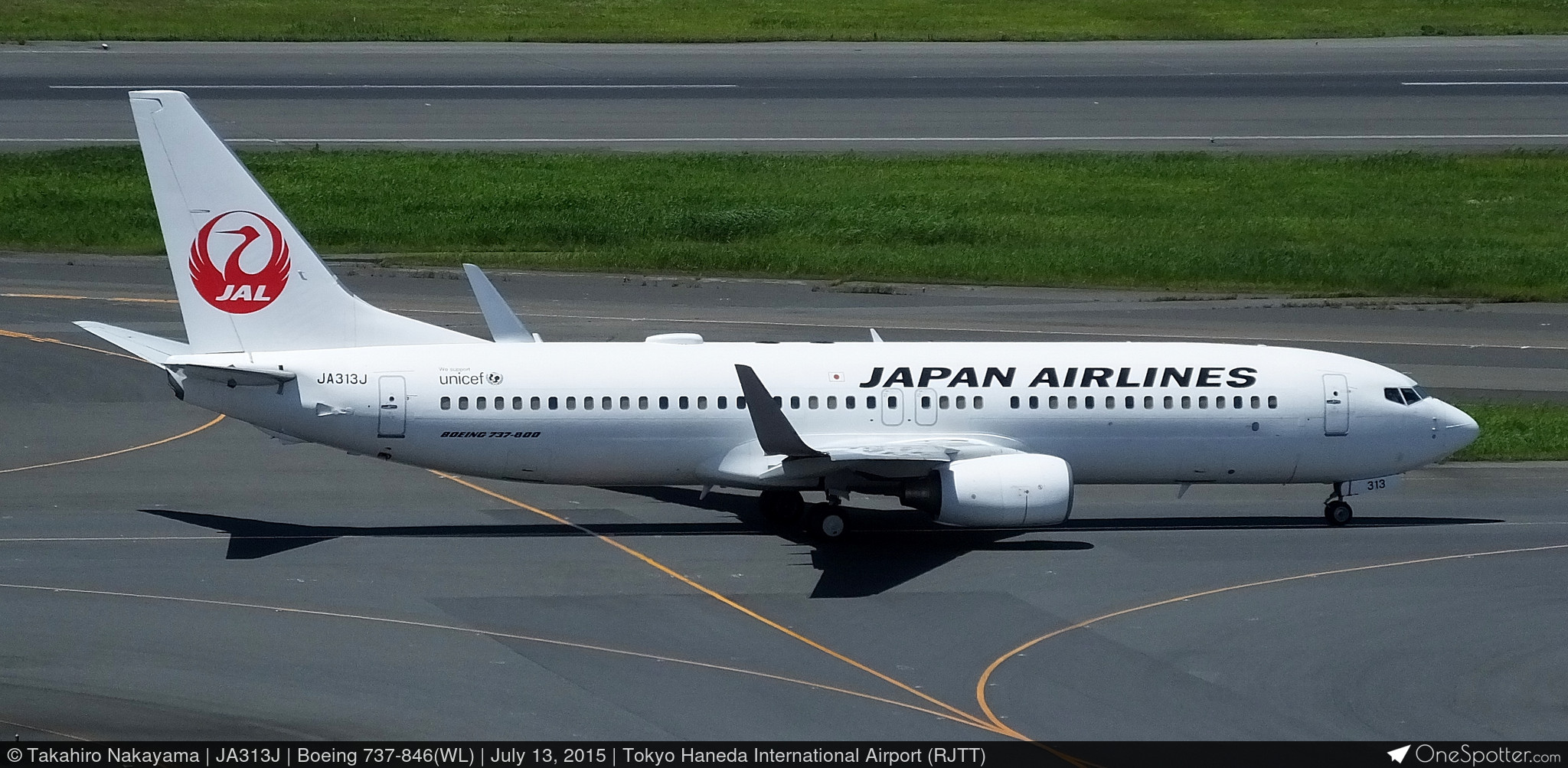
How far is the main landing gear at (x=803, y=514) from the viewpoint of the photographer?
3625 cm

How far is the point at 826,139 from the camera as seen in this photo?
250ft

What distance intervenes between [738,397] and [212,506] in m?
11.5

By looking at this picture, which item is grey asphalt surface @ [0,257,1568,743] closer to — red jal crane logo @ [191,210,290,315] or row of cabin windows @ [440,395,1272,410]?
row of cabin windows @ [440,395,1272,410]

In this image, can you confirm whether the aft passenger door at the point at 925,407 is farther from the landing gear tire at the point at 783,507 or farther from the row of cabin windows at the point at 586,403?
the landing gear tire at the point at 783,507

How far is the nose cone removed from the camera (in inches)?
1517

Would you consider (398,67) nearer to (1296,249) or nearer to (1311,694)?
(1296,249)

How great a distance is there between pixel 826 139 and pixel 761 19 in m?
21.8

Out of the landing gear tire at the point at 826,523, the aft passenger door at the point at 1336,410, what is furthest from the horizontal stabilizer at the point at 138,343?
the aft passenger door at the point at 1336,410

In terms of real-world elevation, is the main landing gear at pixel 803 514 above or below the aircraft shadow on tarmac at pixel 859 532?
above

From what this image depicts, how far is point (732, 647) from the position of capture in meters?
29.8

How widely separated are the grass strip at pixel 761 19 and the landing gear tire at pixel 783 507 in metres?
58.1

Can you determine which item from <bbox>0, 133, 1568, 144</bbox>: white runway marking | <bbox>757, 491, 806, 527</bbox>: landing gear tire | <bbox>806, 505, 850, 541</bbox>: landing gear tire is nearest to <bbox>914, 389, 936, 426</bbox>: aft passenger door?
<bbox>806, 505, 850, 541</bbox>: landing gear tire

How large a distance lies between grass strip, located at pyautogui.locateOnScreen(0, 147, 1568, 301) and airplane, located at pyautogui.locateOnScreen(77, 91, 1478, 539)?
79.5 ft

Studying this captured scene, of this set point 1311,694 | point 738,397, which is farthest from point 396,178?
point 1311,694
